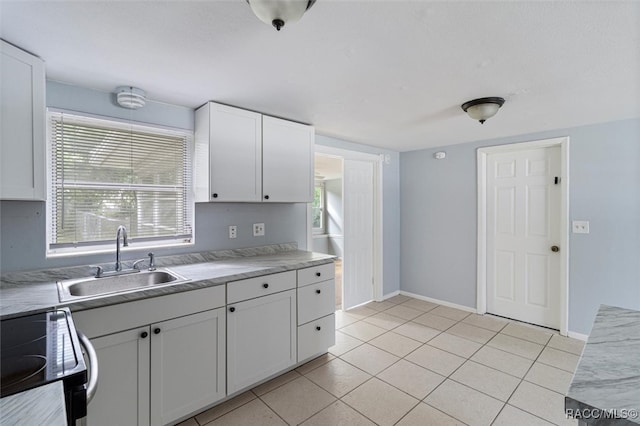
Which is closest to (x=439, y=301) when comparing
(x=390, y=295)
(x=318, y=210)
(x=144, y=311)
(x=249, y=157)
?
(x=390, y=295)

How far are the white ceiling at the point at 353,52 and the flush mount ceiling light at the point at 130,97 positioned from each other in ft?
0.19

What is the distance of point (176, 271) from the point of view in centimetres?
213

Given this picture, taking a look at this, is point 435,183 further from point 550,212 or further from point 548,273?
point 548,273

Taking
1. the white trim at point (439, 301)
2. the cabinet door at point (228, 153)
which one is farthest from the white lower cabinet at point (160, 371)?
the white trim at point (439, 301)

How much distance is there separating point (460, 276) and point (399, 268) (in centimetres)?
89

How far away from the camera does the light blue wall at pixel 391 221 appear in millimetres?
4215

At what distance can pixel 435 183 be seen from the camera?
4.06m

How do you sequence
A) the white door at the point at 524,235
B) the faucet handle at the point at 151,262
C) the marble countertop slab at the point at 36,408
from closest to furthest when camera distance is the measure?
the marble countertop slab at the point at 36,408 → the faucet handle at the point at 151,262 → the white door at the point at 524,235

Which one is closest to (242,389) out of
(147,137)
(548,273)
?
(147,137)

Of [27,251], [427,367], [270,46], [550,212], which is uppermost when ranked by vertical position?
[270,46]

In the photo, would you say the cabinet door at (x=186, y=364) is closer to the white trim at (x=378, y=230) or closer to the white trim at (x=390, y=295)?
the white trim at (x=378, y=230)

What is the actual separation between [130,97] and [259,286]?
5.31ft

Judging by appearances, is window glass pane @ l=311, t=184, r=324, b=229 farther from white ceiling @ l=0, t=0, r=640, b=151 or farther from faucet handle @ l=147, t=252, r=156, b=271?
faucet handle @ l=147, t=252, r=156, b=271

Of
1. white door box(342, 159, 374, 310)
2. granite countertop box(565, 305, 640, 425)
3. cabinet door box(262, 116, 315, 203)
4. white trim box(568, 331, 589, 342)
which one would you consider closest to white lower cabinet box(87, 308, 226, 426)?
cabinet door box(262, 116, 315, 203)
